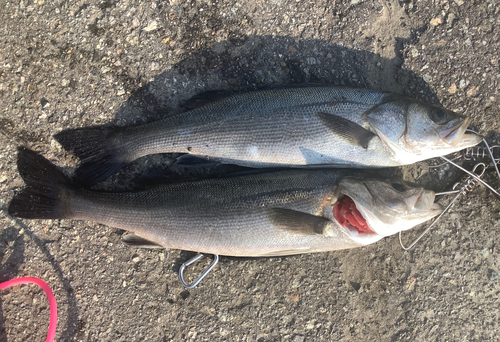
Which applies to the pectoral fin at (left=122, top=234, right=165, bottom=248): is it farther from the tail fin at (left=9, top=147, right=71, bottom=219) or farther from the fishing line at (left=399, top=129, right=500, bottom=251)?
the fishing line at (left=399, top=129, right=500, bottom=251)

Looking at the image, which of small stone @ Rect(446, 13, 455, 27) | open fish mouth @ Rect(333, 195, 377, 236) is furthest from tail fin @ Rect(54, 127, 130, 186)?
small stone @ Rect(446, 13, 455, 27)

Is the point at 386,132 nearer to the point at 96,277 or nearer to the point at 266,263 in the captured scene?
the point at 266,263

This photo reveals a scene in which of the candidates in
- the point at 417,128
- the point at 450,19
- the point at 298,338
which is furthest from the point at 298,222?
the point at 450,19

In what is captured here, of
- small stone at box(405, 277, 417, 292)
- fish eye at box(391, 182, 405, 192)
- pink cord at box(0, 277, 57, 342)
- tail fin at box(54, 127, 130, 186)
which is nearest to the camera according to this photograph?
fish eye at box(391, 182, 405, 192)

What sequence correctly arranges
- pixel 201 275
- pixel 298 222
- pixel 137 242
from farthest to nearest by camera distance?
pixel 201 275 < pixel 137 242 < pixel 298 222

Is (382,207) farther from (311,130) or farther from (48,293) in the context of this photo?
(48,293)

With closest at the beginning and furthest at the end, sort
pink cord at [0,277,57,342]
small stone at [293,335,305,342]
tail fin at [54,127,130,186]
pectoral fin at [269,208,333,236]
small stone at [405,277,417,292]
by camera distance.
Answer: pectoral fin at [269,208,333,236]
pink cord at [0,277,57,342]
tail fin at [54,127,130,186]
small stone at [293,335,305,342]
small stone at [405,277,417,292]

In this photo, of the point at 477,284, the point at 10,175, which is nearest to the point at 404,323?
the point at 477,284
